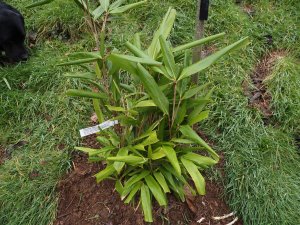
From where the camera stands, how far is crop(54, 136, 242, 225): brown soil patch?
2334mm

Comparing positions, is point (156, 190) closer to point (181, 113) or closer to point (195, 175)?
point (195, 175)

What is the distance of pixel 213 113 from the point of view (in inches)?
115

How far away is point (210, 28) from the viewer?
11.7 feet

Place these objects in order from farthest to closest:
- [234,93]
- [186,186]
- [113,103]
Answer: [234,93] → [186,186] → [113,103]

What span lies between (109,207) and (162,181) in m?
0.47

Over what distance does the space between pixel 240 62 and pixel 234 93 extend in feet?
1.22

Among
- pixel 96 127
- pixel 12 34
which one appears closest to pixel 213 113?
pixel 96 127

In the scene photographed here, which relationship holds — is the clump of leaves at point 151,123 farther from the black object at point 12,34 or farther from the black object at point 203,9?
the black object at point 12,34

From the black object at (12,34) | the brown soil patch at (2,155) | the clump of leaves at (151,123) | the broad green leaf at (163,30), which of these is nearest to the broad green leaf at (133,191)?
the clump of leaves at (151,123)

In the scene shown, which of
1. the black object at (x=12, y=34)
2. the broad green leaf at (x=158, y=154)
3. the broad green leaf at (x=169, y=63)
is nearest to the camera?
the broad green leaf at (x=169, y=63)

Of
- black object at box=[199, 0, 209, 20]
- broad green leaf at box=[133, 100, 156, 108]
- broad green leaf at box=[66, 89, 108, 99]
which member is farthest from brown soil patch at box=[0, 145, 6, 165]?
black object at box=[199, 0, 209, 20]

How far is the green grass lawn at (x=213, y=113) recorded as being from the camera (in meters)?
2.50

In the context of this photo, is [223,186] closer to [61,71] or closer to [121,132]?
[121,132]

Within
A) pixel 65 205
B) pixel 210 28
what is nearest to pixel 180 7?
pixel 210 28
